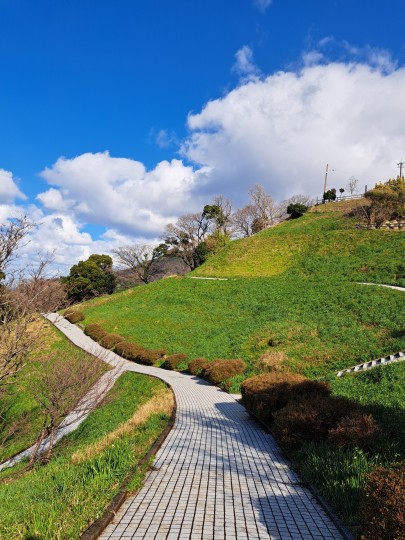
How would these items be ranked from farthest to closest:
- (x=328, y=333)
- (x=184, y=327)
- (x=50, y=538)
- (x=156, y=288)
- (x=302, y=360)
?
(x=156, y=288) < (x=184, y=327) < (x=328, y=333) < (x=302, y=360) < (x=50, y=538)

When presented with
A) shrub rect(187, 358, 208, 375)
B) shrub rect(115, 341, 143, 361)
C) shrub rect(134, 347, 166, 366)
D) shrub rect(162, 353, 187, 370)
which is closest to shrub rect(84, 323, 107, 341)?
shrub rect(115, 341, 143, 361)

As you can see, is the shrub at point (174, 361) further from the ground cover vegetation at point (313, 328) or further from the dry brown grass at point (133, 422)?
the dry brown grass at point (133, 422)

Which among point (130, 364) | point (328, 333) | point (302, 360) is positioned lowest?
point (130, 364)

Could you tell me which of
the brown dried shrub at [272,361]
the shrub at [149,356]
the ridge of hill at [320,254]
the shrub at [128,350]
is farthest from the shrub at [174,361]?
the ridge of hill at [320,254]

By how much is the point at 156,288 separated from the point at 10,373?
32422 millimetres

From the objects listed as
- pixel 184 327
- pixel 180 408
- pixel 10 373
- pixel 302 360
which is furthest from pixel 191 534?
pixel 184 327

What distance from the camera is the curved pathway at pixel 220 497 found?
4871 mm

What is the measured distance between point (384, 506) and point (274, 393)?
25.1ft

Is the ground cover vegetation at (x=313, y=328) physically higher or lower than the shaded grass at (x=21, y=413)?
higher

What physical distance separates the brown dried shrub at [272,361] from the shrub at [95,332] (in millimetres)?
15740

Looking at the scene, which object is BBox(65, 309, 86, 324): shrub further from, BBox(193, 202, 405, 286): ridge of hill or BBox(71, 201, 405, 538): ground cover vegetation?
BBox(193, 202, 405, 286): ridge of hill

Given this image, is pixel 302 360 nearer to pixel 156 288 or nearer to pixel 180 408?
pixel 180 408

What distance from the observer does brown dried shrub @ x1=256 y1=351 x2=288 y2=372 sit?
62.7ft

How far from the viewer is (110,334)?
30484 mm
